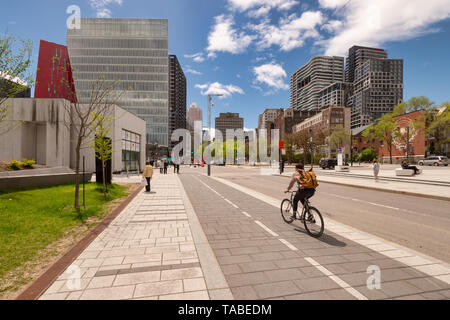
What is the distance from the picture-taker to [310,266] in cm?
357

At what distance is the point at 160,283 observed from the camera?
3051mm

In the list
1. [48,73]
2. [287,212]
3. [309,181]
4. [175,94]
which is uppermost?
[175,94]

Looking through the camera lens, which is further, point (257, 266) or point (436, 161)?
point (436, 161)

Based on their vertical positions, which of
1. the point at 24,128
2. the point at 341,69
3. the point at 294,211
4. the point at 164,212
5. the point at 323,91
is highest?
the point at 341,69

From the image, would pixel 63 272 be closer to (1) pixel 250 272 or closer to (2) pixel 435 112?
(1) pixel 250 272

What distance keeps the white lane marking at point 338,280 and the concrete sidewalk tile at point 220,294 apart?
5.08 feet

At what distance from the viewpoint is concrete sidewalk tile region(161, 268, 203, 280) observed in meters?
3.21

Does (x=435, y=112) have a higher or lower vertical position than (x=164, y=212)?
higher

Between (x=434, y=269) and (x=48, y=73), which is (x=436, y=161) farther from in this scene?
(x=48, y=73)

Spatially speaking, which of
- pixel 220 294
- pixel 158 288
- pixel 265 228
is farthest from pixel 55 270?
pixel 265 228

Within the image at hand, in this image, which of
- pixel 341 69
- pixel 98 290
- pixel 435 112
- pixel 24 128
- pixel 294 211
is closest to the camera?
pixel 98 290

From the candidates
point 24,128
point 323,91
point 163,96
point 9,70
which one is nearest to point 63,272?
point 9,70

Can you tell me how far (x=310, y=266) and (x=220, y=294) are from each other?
5.41 feet

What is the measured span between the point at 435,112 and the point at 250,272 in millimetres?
71452
